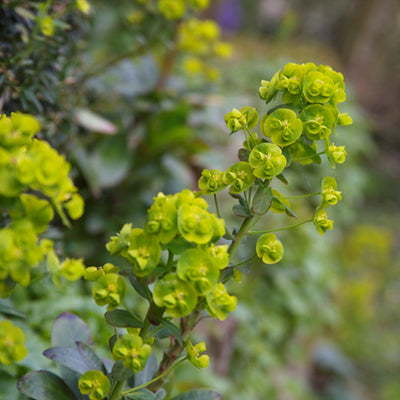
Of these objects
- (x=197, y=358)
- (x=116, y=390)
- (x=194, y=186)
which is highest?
(x=197, y=358)

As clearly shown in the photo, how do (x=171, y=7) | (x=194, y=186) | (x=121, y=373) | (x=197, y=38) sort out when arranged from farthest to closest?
(x=194, y=186), (x=197, y=38), (x=171, y=7), (x=121, y=373)

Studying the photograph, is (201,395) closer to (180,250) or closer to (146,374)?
(146,374)

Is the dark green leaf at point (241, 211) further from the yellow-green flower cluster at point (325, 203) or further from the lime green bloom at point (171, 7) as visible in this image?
the lime green bloom at point (171, 7)

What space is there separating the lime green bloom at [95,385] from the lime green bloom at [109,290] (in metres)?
0.12

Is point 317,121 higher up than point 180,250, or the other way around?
point 317,121

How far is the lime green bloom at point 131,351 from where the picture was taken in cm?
61

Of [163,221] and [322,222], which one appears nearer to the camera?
[163,221]

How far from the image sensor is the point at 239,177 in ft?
2.31

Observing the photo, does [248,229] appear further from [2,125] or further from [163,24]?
[163,24]

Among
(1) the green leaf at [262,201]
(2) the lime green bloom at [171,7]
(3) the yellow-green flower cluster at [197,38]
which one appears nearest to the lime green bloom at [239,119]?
(1) the green leaf at [262,201]

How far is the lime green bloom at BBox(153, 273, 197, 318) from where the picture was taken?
602 millimetres

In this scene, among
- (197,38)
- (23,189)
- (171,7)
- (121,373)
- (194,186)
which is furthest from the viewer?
(194,186)

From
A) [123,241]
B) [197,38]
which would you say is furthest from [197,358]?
[197,38]

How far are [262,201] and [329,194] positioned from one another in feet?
0.36
